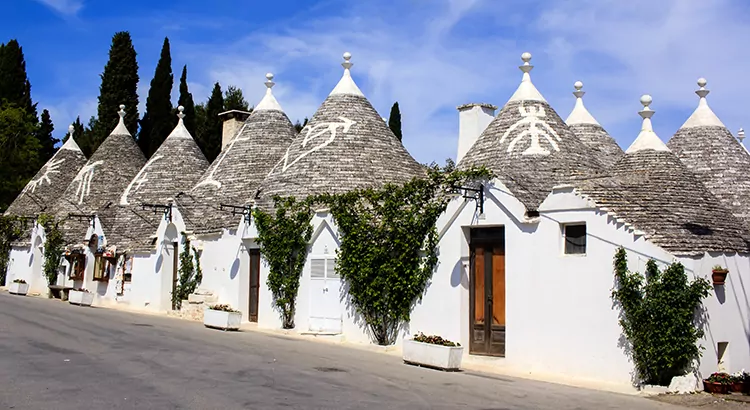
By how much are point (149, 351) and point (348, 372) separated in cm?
406

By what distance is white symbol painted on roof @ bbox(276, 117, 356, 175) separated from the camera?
24344 mm

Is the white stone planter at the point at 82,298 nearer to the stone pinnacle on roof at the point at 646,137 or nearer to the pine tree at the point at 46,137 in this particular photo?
the stone pinnacle on roof at the point at 646,137

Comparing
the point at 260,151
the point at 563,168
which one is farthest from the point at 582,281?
the point at 260,151

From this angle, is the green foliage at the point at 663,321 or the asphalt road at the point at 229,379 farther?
the green foliage at the point at 663,321

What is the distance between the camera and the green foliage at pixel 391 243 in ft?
58.5

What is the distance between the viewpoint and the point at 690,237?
1422 centimetres

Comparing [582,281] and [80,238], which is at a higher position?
[80,238]

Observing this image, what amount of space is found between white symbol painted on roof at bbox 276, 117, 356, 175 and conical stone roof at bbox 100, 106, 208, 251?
347 inches

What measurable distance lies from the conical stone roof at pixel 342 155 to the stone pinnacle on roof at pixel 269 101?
478cm

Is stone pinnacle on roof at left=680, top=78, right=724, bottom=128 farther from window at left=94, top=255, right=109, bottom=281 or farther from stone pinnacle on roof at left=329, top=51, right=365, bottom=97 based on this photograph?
window at left=94, top=255, right=109, bottom=281

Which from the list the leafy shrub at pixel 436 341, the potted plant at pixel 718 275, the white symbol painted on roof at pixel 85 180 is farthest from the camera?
the white symbol painted on roof at pixel 85 180

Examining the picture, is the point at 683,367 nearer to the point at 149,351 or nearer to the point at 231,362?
the point at 231,362

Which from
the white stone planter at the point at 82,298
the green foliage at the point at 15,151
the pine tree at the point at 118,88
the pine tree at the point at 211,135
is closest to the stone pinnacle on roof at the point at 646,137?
the white stone planter at the point at 82,298

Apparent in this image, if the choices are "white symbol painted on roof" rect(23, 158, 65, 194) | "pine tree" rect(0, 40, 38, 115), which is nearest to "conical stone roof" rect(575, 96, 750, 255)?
"white symbol painted on roof" rect(23, 158, 65, 194)
